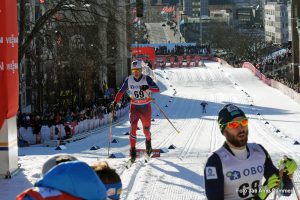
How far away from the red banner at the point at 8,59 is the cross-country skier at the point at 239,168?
6.83 meters

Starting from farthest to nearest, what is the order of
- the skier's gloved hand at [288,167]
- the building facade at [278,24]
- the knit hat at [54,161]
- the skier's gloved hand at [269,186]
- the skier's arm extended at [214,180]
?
the building facade at [278,24] < the skier's gloved hand at [288,167] < the skier's gloved hand at [269,186] < the skier's arm extended at [214,180] < the knit hat at [54,161]

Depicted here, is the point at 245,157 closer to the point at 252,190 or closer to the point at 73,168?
the point at 252,190

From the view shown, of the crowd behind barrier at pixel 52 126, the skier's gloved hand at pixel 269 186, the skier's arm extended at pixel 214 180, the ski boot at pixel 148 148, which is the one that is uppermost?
the skier's arm extended at pixel 214 180

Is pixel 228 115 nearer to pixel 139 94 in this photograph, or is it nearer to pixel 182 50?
pixel 139 94

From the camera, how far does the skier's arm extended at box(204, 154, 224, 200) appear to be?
519 cm

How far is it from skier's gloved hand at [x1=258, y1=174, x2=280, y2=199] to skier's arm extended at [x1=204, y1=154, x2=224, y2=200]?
Answer: 385 mm

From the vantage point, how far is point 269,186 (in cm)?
553

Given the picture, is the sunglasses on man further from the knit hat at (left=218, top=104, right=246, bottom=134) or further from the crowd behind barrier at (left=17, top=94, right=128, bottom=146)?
the crowd behind barrier at (left=17, top=94, right=128, bottom=146)

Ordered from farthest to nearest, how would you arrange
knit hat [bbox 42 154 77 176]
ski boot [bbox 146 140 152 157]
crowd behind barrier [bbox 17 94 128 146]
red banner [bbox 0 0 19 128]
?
Result: crowd behind barrier [bbox 17 94 128 146] → ski boot [bbox 146 140 152 157] → red banner [bbox 0 0 19 128] → knit hat [bbox 42 154 77 176]

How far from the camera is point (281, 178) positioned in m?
5.69

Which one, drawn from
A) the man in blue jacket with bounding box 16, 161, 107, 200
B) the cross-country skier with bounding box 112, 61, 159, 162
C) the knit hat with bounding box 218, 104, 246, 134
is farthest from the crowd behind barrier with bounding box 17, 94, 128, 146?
the man in blue jacket with bounding box 16, 161, 107, 200

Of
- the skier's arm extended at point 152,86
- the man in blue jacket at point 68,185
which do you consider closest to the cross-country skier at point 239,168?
the man in blue jacket at point 68,185

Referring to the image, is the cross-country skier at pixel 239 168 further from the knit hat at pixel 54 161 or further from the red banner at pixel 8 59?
the red banner at pixel 8 59

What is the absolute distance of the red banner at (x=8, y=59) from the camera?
11.6m
